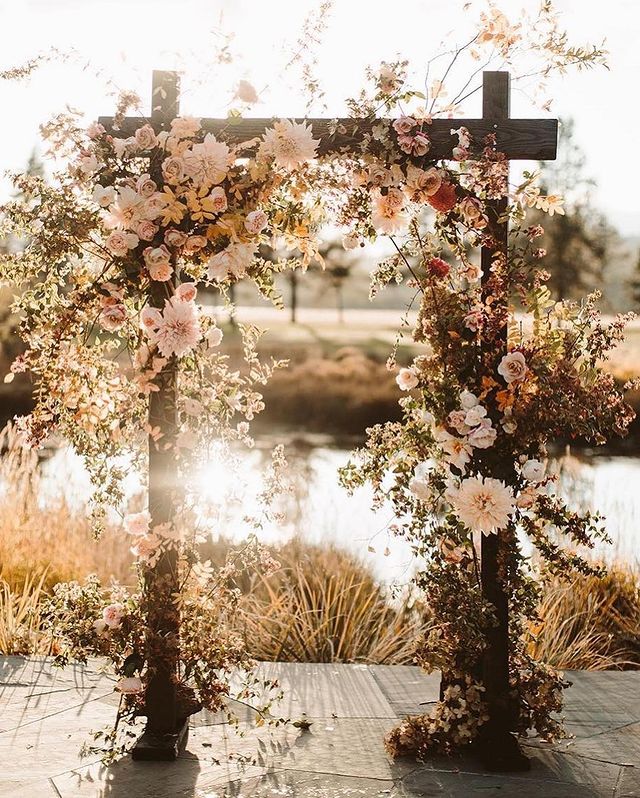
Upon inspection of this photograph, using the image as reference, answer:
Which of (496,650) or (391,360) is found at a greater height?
(391,360)

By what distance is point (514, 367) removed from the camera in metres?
3.28

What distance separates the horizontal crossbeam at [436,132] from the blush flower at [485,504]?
3.56 ft

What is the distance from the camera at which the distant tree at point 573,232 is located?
87.8ft

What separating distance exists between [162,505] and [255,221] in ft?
3.21

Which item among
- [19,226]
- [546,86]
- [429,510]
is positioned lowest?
[429,510]

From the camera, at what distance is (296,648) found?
5.02 m

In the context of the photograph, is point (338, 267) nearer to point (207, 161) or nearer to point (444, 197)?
point (444, 197)

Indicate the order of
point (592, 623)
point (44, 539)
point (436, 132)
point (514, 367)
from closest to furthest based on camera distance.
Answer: point (514, 367), point (436, 132), point (592, 623), point (44, 539)

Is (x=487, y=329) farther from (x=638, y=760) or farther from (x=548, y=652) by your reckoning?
(x=548, y=652)

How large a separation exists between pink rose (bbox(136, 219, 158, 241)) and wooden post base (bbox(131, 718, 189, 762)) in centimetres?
165

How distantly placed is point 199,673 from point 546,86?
2309 millimetres

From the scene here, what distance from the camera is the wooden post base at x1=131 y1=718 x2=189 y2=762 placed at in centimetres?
346

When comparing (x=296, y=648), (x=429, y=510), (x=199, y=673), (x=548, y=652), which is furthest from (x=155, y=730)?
(x=548, y=652)

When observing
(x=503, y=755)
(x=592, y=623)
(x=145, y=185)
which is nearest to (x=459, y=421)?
(x=503, y=755)
